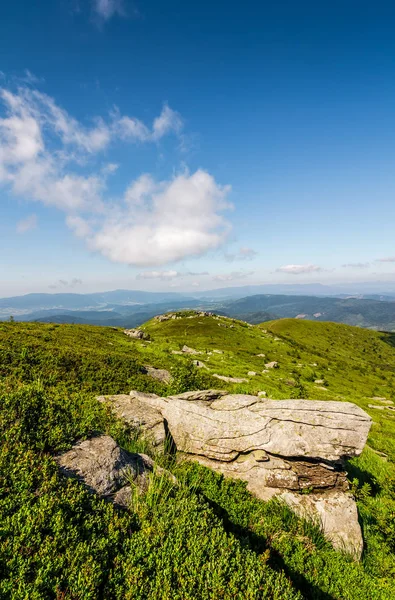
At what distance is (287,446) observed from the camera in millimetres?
12547

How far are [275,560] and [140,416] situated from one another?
7567 millimetres

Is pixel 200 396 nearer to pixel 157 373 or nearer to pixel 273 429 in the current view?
pixel 273 429

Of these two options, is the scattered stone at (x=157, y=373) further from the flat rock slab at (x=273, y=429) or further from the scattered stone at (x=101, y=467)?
the scattered stone at (x=101, y=467)

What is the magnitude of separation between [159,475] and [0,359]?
1325cm

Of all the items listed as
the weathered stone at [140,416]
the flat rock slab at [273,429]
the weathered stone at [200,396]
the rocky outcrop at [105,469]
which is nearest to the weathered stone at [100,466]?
the rocky outcrop at [105,469]

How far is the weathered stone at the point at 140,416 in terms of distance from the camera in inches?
480

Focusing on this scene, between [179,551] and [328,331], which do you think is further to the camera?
[328,331]

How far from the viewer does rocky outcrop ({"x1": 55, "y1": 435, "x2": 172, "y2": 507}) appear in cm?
737

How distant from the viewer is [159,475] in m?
8.63

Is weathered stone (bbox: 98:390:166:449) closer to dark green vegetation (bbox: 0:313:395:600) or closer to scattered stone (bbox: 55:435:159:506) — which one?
dark green vegetation (bbox: 0:313:395:600)

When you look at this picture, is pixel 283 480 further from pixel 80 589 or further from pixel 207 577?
pixel 80 589

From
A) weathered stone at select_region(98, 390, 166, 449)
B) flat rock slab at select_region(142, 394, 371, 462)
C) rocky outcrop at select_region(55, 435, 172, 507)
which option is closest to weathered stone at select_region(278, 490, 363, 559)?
flat rock slab at select_region(142, 394, 371, 462)

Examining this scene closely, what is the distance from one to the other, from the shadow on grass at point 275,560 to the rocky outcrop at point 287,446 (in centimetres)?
329

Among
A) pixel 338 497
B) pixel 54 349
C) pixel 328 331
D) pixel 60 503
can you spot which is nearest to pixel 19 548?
pixel 60 503
